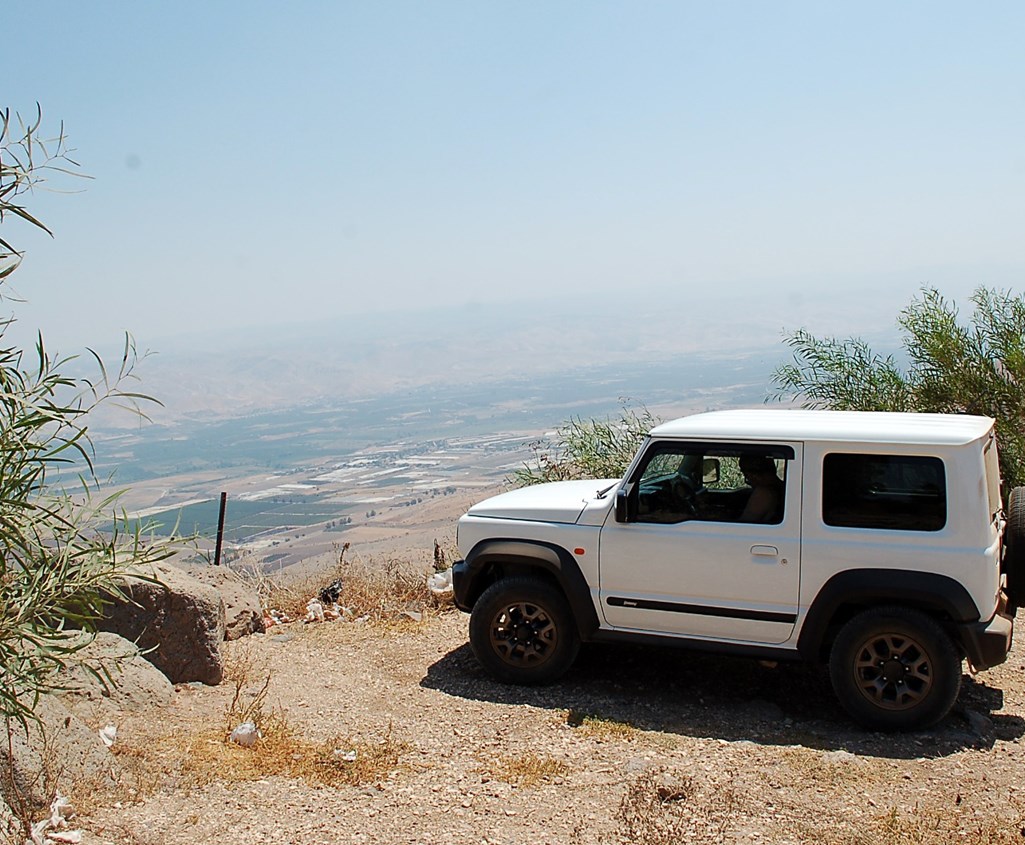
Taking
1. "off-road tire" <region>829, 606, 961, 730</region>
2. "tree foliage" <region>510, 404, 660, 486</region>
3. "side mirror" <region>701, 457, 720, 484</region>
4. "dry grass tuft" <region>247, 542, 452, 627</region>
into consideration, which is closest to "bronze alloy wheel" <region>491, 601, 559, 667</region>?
"side mirror" <region>701, 457, 720, 484</region>

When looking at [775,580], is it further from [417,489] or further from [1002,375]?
[417,489]

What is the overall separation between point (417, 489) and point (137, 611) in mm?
49969

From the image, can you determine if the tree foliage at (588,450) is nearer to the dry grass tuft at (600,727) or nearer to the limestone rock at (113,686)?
the dry grass tuft at (600,727)

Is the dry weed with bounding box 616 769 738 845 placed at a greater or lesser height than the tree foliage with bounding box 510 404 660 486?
lesser

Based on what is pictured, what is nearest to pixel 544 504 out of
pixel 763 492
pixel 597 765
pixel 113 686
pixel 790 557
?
pixel 763 492

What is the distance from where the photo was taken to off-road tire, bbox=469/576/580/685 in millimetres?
6969

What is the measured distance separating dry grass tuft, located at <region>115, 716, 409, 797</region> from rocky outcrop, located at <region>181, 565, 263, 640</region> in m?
2.97

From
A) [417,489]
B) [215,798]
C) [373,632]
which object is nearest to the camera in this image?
[215,798]

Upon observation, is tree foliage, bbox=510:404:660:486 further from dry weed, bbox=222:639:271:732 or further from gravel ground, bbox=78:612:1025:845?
dry weed, bbox=222:639:271:732

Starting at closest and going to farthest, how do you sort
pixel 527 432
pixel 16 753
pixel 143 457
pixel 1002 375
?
pixel 16 753 < pixel 1002 375 < pixel 527 432 < pixel 143 457

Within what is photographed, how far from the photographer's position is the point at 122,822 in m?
4.78

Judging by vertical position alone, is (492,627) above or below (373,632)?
above

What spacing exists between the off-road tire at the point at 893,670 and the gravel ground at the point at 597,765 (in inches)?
6.6

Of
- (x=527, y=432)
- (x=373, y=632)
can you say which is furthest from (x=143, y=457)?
(x=373, y=632)
